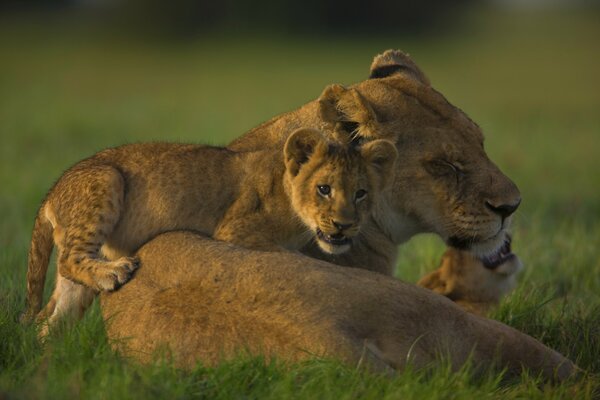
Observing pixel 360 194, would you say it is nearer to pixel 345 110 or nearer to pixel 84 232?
pixel 345 110

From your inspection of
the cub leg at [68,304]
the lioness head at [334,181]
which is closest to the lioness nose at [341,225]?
the lioness head at [334,181]

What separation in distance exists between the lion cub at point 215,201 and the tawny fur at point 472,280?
1.23m

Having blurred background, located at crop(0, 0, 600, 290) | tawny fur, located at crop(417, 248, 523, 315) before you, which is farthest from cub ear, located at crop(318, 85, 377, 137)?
blurred background, located at crop(0, 0, 600, 290)

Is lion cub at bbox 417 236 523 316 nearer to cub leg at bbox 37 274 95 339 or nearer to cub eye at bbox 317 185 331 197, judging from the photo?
cub eye at bbox 317 185 331 197

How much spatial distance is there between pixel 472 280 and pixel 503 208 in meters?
1.08

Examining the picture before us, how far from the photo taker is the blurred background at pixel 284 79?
32.6 feet

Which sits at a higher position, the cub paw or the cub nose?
the cub nose

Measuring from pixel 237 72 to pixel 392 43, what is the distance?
693 centimetres

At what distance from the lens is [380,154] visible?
15.2 ft

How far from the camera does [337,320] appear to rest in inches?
150

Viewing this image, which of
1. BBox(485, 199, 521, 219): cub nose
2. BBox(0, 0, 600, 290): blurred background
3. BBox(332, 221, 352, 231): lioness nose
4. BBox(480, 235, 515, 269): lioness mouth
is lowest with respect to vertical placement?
BBox(0, 0, 600, 290): blurred background

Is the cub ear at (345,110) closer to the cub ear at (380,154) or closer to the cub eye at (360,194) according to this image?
the cub ear at (380,154)

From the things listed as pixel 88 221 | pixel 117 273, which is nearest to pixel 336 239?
pixel 117 273

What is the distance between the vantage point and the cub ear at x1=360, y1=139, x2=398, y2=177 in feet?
15.2
